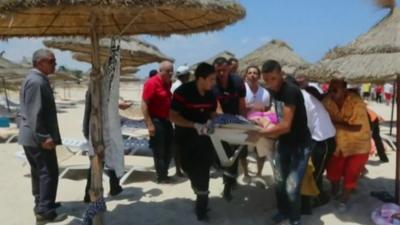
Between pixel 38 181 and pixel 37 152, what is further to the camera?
pixel 38 181

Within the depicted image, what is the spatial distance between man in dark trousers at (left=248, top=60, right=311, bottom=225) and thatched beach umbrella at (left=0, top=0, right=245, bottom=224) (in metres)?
0.75

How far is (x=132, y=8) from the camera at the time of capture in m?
3.57

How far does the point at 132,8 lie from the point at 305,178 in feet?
8.91

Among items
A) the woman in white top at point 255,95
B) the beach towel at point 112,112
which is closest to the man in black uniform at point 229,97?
the woman in white top at point 255,95

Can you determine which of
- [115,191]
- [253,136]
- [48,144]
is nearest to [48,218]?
[48,144]

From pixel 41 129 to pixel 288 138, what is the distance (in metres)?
2.42

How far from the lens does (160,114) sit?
640cm

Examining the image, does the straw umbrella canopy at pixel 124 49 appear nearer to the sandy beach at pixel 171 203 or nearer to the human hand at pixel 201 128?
the sandy beach at pixel 171 203

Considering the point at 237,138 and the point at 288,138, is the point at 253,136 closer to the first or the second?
the point at 237,138

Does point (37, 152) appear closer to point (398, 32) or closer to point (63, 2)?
point (63, 2)

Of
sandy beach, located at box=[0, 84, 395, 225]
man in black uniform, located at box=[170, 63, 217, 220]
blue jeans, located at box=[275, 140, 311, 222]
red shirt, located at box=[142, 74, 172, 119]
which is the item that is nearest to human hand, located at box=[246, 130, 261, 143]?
blue jeans, located at box=[275, 140, 311, 222]

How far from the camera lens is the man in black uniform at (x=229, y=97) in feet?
18.5

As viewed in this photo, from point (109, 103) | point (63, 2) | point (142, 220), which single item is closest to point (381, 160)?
point (142, 220)

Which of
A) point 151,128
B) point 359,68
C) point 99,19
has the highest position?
point 99,19
